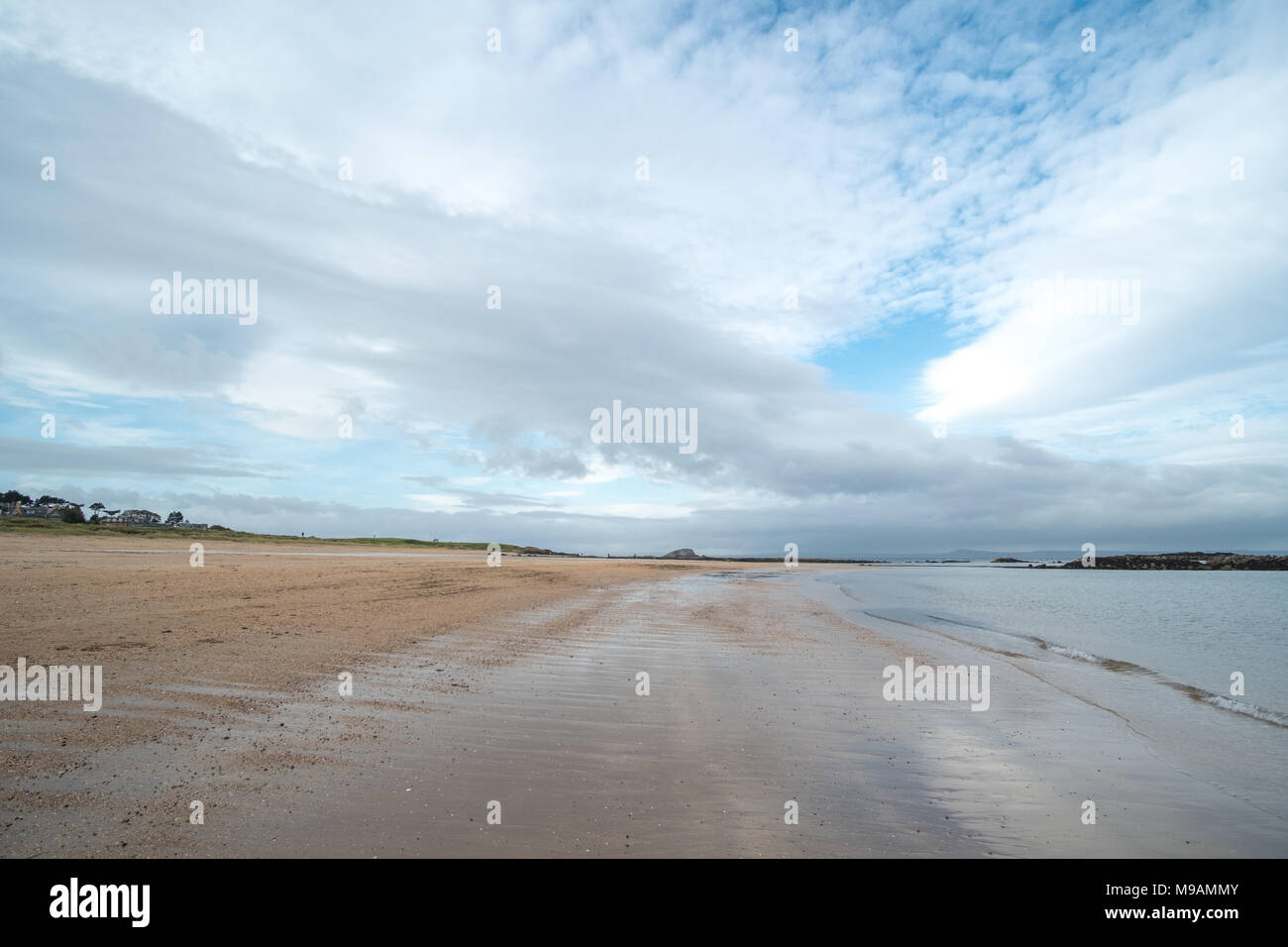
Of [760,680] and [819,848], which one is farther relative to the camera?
[760,680]

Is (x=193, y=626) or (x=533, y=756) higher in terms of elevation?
(x=193, y=626)

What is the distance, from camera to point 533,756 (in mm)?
7828

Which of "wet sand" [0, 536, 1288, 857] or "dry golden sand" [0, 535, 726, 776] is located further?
"dry golden sand" [0, 535, 726, 776]

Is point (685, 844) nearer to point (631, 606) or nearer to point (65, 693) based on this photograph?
point (65, 693)

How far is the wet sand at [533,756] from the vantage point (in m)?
5.74

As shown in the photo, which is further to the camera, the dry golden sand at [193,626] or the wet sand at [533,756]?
the dry golden sand at [193,626]

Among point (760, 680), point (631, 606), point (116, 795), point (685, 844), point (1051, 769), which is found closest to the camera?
point (685, 844)

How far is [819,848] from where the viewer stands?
570 centimetres

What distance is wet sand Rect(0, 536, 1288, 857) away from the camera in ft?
18.8

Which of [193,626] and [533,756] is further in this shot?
[193,626]
